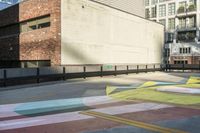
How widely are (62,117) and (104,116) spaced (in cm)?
128

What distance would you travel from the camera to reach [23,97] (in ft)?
41.4

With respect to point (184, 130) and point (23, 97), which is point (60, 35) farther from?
point (184, 130)

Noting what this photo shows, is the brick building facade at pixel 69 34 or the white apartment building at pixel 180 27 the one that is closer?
the brick building facade at pixel 69 34

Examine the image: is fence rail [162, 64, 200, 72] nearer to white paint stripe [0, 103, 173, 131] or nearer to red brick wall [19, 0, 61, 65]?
red brick wall [19, 0, 61, 65]

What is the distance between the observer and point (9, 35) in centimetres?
3247

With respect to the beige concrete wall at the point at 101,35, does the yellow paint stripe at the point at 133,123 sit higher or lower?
lower

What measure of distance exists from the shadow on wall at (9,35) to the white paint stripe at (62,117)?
22.7 meters

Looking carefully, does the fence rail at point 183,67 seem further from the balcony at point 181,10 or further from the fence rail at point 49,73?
the balcony at point 181,10

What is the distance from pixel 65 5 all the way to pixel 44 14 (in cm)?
269

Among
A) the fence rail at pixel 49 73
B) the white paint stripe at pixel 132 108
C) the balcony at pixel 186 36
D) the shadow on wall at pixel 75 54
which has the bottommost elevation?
the white paint stripe at pixel 132 108

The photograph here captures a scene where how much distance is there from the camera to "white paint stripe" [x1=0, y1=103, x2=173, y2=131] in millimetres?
7410

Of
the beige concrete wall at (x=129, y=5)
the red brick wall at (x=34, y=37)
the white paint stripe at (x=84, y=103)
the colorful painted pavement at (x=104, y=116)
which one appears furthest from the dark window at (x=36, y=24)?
the colorful painted pavement at (x=104, y=116)

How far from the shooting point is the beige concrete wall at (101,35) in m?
24.2

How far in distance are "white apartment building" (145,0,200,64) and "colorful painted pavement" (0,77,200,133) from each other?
51.9m
